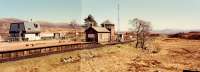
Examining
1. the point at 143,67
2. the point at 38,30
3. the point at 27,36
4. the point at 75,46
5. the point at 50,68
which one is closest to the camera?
the point at 50,68

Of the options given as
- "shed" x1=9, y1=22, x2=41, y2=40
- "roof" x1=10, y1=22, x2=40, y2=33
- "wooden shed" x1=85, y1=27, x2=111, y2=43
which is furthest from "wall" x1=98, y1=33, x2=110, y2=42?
"roof" x1=10, y1=22, x2=40, y2=33

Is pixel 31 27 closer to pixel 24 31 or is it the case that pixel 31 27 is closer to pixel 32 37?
pixel 32 37

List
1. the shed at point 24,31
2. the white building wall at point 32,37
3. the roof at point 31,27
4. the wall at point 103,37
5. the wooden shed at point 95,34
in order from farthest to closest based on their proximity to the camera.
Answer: the roof at point 31,27 < the white building wall at point 32,37 < the shed at point 24,31 < the wall at point 103,37 < the wooden shed at point 95,34

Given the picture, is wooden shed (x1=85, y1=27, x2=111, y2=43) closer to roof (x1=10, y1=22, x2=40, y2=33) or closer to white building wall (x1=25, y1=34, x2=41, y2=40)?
white building wall (x1=25, y1=34, x2=41, y2=40)

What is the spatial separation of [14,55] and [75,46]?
1157cm

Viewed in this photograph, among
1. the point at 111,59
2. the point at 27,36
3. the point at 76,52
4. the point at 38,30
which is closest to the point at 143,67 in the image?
the point at 111,59

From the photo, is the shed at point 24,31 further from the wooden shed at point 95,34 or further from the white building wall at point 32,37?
the wooden shed at point 95,34

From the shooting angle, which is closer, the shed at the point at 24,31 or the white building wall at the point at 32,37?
the shed at the point at 24,31

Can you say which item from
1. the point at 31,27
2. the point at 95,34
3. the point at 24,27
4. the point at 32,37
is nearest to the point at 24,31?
the point at 24,27

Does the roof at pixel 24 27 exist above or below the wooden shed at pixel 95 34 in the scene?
above

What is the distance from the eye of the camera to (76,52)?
3166 centimetres

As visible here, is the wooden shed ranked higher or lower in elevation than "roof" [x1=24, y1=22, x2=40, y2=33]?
lower

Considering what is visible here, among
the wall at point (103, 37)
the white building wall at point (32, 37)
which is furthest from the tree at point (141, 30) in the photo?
the white building wall at point (32, 37)

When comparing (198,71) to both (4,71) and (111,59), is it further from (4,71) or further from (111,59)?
(111,59)
